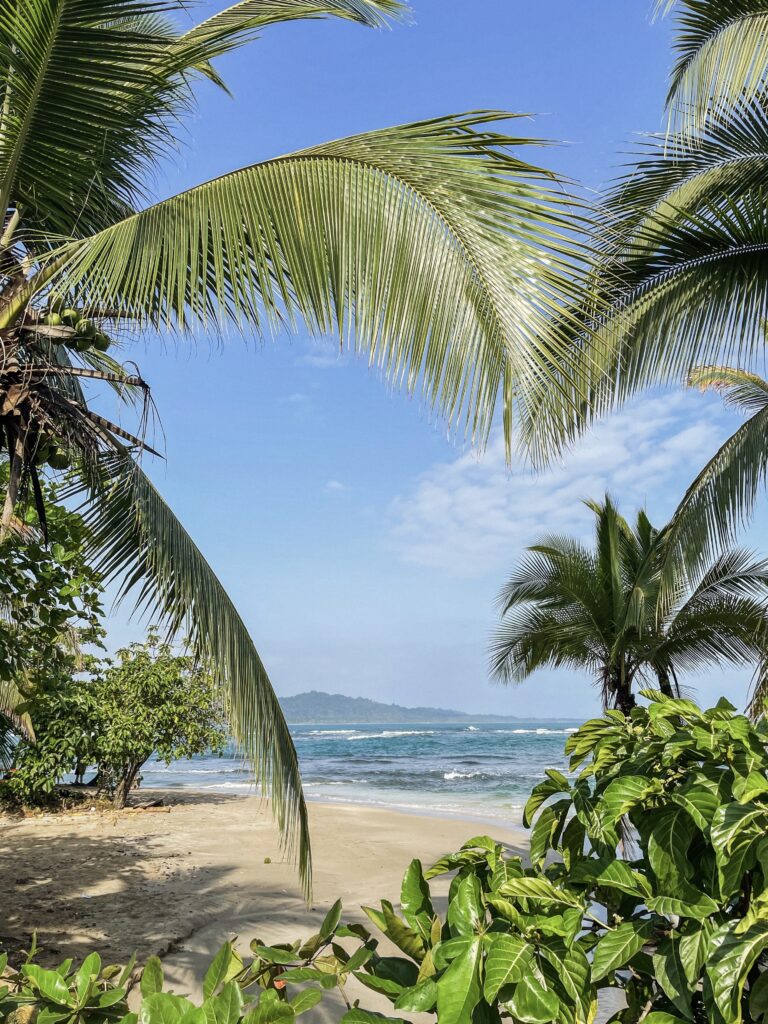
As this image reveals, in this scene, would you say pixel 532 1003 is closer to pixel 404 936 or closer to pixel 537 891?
pixel 537 891

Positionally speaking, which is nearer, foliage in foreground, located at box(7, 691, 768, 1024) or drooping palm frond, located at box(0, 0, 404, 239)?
foliage in foreground, located at box(7, 691, 768, 1024)

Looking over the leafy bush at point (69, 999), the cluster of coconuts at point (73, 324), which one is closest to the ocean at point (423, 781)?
the cluster of coconuts at point (73, 324)

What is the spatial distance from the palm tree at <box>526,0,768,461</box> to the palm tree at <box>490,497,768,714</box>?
5.70 meters

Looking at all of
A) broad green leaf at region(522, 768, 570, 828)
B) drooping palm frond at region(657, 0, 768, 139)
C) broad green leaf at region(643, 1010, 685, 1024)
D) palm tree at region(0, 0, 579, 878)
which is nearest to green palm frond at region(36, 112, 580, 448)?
palm tree at region(0, 0, 579, 878)

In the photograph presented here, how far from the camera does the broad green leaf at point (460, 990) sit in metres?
1.11

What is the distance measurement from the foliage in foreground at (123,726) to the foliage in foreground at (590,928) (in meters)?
11.6

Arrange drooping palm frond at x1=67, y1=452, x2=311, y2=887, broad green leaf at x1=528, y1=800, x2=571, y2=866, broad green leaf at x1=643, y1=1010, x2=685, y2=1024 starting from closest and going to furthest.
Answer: broad green leaf at x1=643, y1=1010, x2=685, y2=1024 → broad green leaf at x1=528, y1=800, x2=571, y2=866 → drooping palm frond at x1=67, y1=452, x2=311, y2=887

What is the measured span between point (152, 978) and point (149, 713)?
13393 millimetres

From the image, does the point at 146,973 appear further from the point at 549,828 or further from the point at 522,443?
the point at 522,443

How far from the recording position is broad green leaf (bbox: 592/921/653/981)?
1180 mm

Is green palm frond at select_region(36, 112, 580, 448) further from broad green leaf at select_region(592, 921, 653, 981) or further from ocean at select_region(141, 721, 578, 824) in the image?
ocean at select_region(141, 721, 578, 824)

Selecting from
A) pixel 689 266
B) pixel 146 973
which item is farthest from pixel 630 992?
pixel 689 266

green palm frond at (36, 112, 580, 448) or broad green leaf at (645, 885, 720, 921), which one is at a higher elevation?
green palm frond at (36, 112, 580, 448)

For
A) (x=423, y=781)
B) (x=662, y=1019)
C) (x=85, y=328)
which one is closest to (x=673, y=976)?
(x=662, y=1019)
